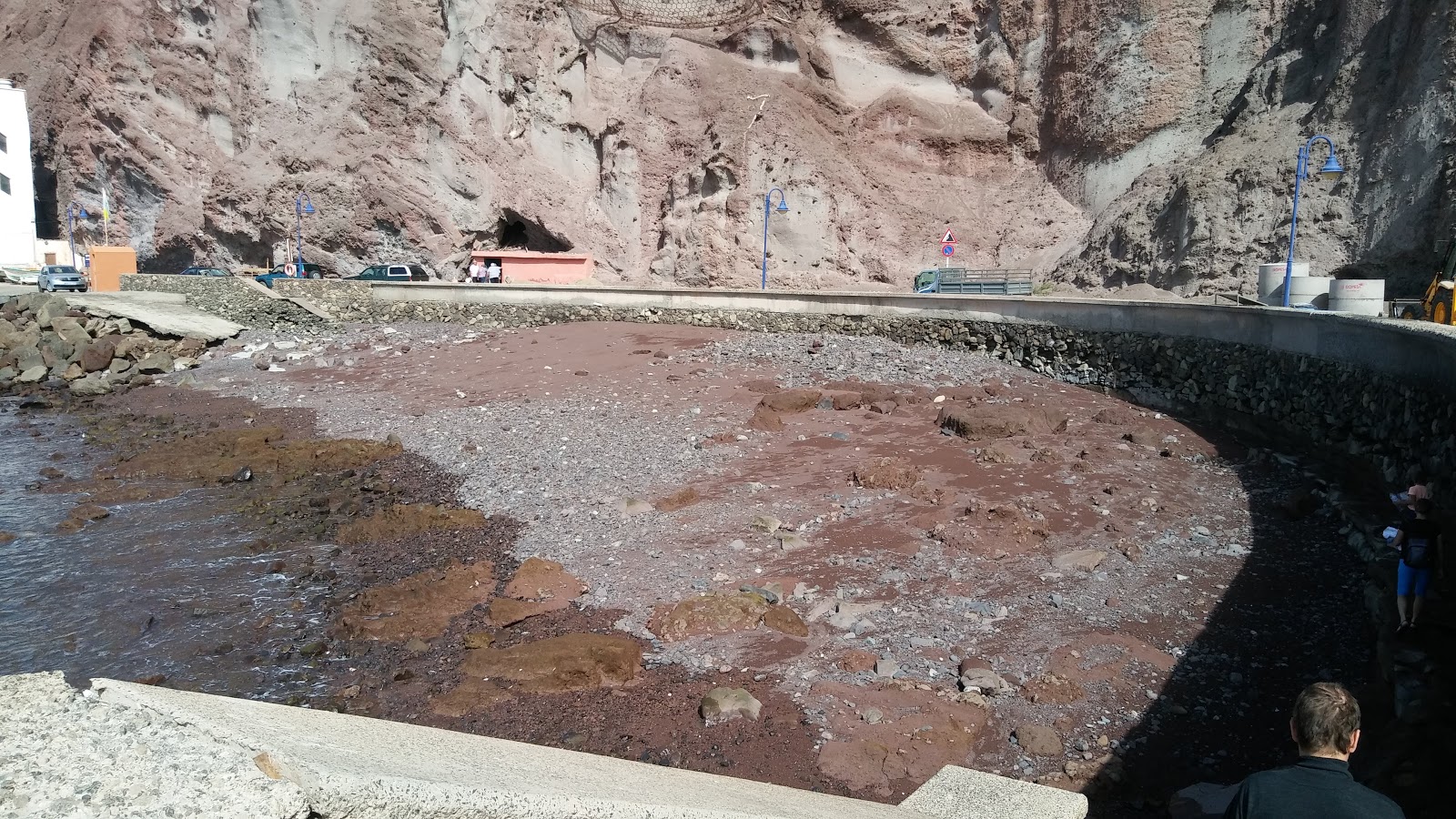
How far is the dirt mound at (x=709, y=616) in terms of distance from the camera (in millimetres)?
7738

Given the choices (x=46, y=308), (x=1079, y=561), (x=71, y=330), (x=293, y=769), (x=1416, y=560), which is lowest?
(x=1079, y=561)

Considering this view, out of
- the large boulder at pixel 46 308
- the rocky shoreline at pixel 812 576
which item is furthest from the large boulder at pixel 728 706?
the large boulder at pixel 46 308

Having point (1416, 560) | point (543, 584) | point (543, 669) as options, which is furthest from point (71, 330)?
point (1416, 560)

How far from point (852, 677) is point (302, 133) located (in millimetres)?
33386

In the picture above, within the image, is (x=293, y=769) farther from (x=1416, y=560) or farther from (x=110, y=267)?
(x=110, y=267)

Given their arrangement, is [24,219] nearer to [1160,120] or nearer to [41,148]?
[41,148]

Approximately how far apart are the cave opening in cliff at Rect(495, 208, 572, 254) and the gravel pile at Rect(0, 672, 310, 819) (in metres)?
32.7

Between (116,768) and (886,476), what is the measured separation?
9424 mm

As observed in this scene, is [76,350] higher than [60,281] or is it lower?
lower

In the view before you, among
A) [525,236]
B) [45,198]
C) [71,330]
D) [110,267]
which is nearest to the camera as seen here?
[71,330]

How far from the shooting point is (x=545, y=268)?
32.9 metres

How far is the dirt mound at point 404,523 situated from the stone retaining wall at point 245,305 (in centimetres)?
1754

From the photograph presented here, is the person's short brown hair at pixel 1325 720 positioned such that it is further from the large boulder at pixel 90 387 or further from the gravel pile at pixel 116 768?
the large boulder at pixel 90 387

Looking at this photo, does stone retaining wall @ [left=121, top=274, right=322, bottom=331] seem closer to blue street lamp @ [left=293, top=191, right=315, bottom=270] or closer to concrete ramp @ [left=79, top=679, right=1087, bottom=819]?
blue street lamp @ [left=293, top=191, right=315, bottom=270]
